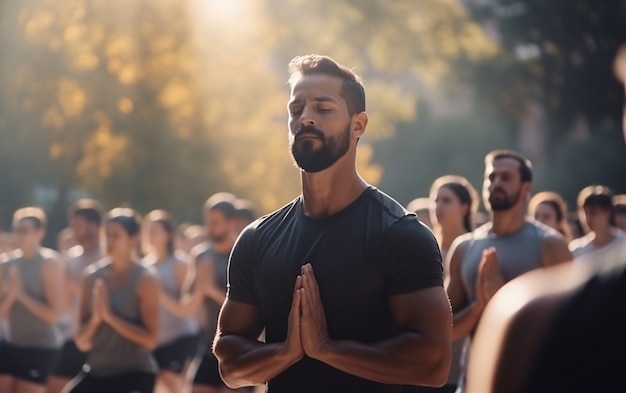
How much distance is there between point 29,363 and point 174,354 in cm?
150

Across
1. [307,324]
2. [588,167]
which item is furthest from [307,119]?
[588,167]

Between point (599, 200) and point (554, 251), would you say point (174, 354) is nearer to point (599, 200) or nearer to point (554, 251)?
point (599, 200)

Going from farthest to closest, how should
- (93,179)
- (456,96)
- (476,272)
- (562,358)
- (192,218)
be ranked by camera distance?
1. (456,96)
2. (192,218)
3. (93,179)
4. (476,272)
5. (562,358)

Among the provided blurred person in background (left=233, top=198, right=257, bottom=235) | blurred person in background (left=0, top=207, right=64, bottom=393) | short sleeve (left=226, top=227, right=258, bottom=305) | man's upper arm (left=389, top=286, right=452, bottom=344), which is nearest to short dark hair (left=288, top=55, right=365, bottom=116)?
short sleeve (left=226, top=227, right=258, bottom=305)

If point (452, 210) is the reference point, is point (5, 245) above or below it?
above

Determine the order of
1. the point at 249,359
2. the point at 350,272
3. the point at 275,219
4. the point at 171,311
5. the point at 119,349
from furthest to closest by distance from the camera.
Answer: the point at 171,311 < the point at 119,349 < the point at 275,219 < the point at 249,359 < the point at 350,272

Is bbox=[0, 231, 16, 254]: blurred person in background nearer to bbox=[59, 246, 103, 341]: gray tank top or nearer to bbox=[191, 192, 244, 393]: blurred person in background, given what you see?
bbox=[59, 246, 103, 341]: gray tank top

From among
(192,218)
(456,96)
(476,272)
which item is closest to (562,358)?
(476,272)

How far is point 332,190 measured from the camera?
4820 mm

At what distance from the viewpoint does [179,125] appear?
3138 cm

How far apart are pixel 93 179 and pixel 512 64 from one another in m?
20.6

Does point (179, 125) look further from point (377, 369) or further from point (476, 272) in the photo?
point (377, 369)

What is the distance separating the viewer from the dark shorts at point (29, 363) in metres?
12.3

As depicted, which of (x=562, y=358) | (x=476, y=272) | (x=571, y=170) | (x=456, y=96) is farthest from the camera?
(x=456, y=96)
